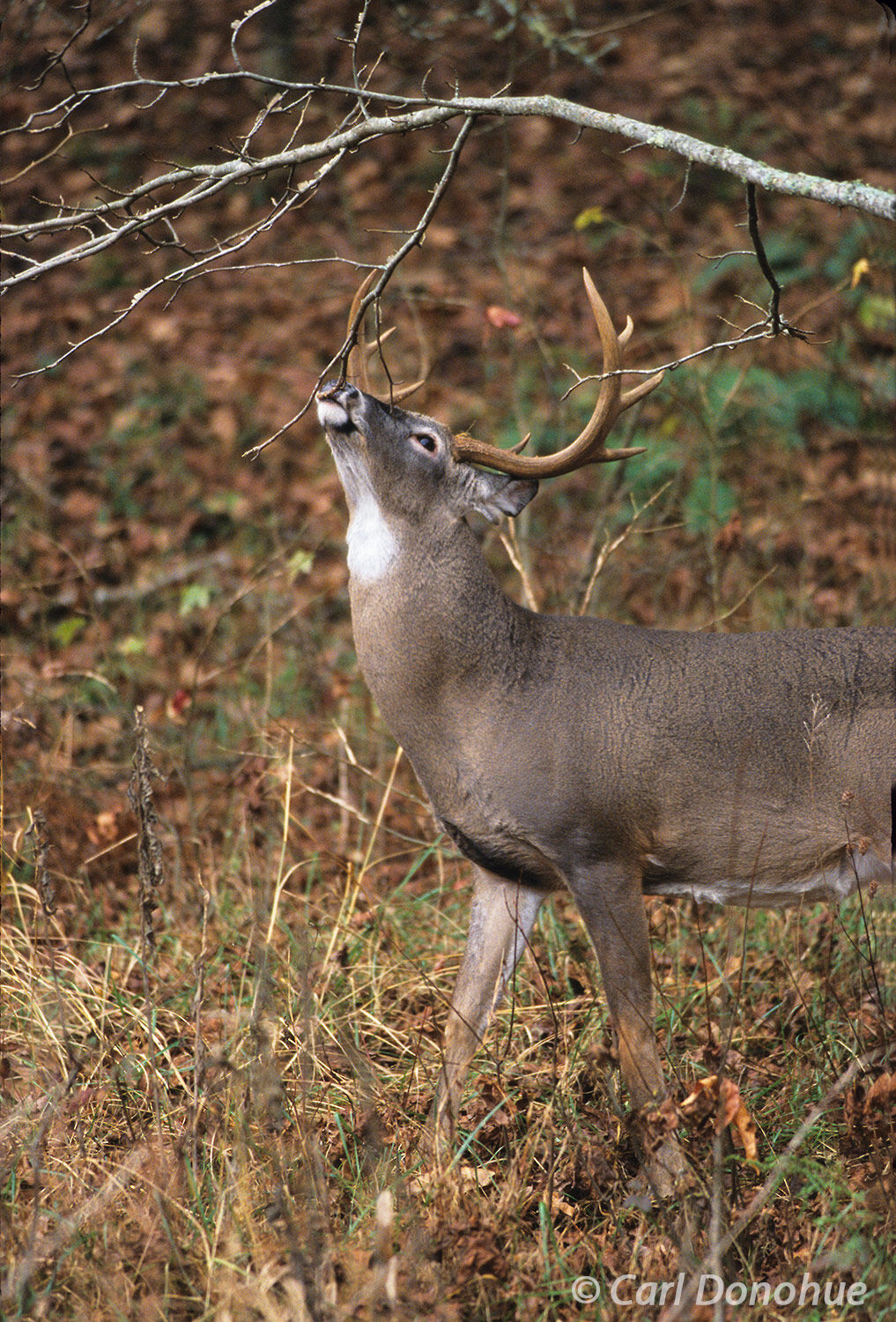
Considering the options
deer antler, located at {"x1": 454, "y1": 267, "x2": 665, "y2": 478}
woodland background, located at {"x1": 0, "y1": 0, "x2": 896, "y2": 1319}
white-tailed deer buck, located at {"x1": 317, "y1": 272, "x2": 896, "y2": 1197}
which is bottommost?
woodland background, located at {"x1": 0, "y1": 0, "x2": 896, "y2": 1319}

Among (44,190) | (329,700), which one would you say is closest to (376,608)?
(329,700)

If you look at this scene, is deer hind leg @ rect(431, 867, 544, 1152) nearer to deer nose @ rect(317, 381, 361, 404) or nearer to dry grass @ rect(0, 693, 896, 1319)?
dry grass @ rect(0, 693, 896, 1319)

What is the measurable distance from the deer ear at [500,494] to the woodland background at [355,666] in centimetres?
89

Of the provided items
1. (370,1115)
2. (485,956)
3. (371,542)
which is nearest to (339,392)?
(371,542)

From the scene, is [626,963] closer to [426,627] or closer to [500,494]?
[426,627]

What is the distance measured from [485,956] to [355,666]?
310cm

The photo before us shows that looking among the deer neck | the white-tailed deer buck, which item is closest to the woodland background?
the white-tailed deer buck

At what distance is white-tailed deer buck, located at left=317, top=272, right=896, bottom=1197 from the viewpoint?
12.3 ft

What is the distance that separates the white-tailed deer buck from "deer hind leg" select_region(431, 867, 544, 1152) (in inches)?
0.6

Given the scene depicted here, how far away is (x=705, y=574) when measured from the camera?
7000 mm

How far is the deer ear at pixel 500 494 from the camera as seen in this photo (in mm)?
4117

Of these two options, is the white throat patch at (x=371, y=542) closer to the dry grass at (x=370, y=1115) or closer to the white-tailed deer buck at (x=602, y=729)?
the white-tailed deer buck at (x=602, y=729)

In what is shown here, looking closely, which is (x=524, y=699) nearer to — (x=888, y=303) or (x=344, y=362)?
(x=344, y=362)

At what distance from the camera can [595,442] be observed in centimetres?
397
